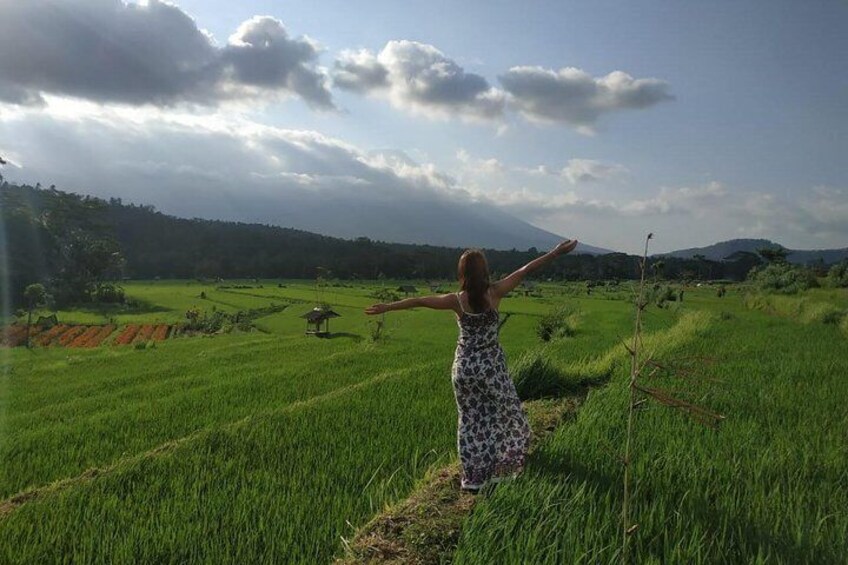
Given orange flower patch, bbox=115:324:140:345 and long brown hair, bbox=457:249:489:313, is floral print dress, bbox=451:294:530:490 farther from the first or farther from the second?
orange flower patch, bbox=115:324:140:345

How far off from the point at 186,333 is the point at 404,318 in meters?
15.4

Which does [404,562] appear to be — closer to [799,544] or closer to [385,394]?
[799,544]

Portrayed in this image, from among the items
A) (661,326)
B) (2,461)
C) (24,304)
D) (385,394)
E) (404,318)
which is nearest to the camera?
(2,461)

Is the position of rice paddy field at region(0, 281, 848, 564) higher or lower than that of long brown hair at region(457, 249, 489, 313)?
lower

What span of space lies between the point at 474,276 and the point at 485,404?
3.32 feet

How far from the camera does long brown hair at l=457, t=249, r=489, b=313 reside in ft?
13.4

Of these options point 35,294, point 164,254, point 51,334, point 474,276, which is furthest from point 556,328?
point 164,254

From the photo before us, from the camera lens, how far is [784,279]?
3962 cm

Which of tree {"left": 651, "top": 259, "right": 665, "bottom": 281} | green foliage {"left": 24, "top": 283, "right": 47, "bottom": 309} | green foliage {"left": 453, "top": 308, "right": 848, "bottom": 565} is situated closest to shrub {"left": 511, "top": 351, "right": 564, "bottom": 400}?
green foliage {"left": 453, "top": 308, "right": 848, "bottom": 565}

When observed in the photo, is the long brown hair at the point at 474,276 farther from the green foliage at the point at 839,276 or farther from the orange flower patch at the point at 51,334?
the green foliage at the point at 839,276

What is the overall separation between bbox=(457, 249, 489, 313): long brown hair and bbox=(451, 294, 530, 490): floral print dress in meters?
0.10

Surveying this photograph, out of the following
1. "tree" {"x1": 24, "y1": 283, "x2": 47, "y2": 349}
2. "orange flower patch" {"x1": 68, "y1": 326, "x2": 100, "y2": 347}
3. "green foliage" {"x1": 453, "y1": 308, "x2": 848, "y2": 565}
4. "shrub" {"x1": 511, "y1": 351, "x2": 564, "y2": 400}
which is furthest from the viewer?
"tree" {"x1": 24, "y1": 283, "x2": 47, "y2": 349}

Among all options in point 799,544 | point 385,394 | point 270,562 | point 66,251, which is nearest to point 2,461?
point 385,394

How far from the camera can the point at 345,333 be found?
2730 centimetres
